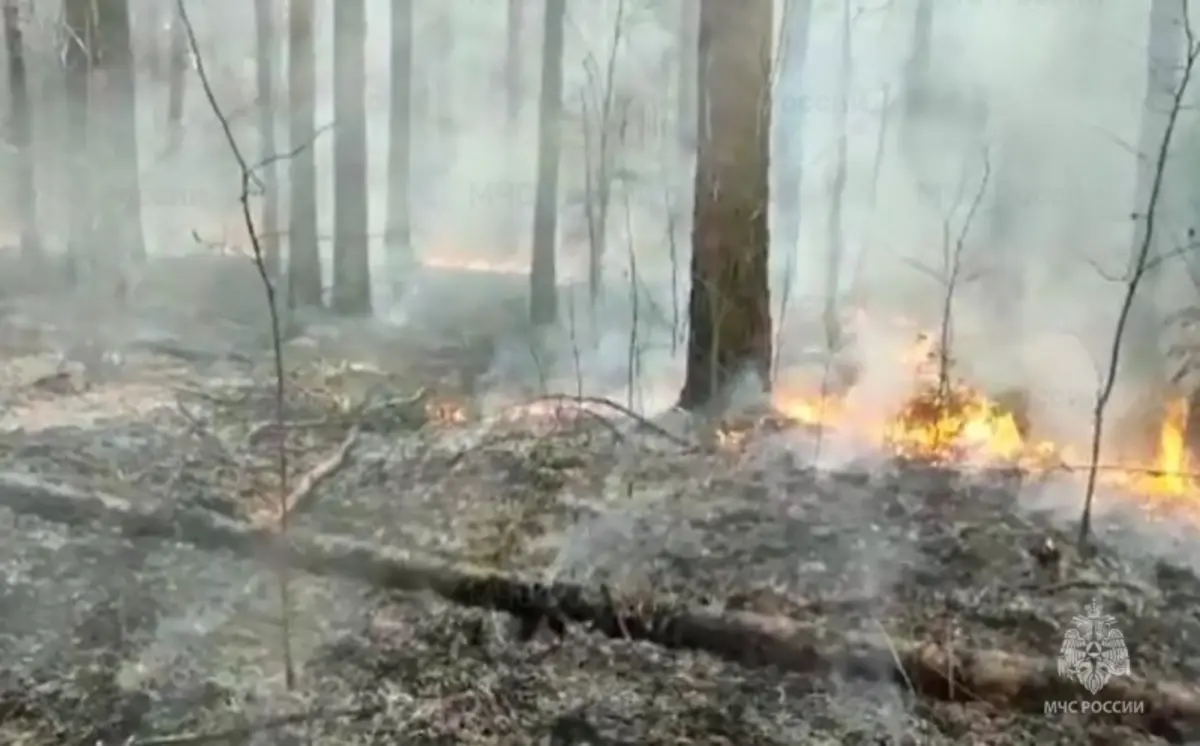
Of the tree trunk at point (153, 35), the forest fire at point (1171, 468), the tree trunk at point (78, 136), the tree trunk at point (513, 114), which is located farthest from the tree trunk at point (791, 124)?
the tree trunk at point (78, 136)

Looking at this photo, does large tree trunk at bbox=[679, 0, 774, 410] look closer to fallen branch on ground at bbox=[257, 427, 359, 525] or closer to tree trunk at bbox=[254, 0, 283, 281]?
fallen branch on ground at bbox=[257, 427, 359, 525]

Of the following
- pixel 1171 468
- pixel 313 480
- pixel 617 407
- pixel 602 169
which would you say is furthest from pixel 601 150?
pixel 1171 468

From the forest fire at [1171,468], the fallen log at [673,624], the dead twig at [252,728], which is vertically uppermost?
the forest fire at [1171,468]

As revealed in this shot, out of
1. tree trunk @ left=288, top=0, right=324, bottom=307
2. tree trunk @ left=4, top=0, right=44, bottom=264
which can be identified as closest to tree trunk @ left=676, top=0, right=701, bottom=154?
tree trunk @ left=288, top=0, right=324, bottom=307

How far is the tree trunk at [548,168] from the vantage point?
1871 mm

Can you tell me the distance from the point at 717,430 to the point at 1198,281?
0.74 meters

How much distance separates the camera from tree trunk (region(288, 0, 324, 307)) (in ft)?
6.27

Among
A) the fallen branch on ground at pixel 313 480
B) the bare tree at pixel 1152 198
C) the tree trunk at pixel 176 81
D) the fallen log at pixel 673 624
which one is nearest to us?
the fallen log at pixel 673 624

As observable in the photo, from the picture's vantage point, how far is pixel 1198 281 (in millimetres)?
1740

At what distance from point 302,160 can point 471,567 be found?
74 cm

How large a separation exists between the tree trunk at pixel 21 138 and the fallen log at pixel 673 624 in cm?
41

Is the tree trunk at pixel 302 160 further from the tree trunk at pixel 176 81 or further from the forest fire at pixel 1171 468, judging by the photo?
the forest fire at pixel 1171 468

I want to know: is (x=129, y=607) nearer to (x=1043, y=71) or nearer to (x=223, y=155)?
(x=223, y=155)

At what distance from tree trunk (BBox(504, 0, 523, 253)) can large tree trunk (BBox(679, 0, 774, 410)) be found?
0.95 ft
